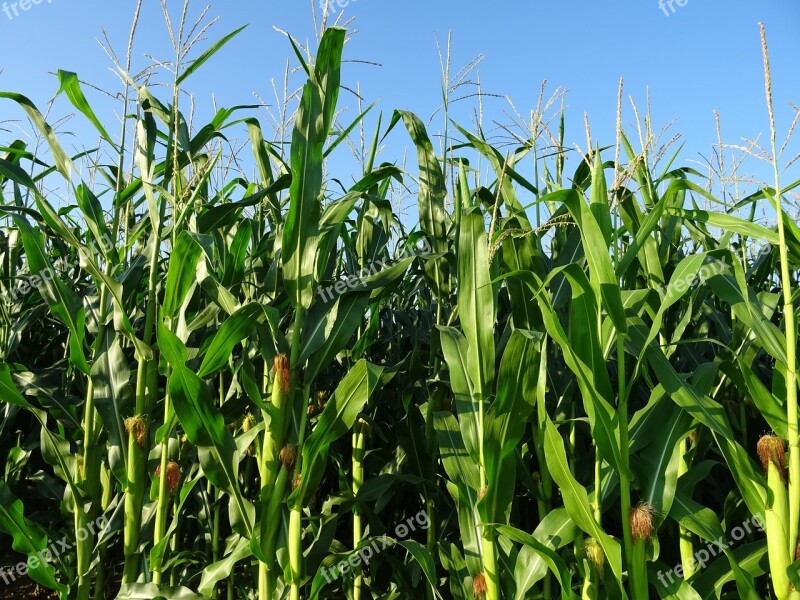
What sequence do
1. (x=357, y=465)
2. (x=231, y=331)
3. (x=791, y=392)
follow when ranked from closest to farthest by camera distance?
1. (x=791, y=392)
2. (x=231, y=331)
3. (x=357, y=465)

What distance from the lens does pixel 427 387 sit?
2764mm

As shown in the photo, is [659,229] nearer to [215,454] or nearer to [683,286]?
[683,286]

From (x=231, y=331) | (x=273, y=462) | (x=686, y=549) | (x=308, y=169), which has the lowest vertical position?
(x=686, y=549)

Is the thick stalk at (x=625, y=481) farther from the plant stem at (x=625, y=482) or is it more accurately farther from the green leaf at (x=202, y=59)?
the green leaf at (x=202, y=59)

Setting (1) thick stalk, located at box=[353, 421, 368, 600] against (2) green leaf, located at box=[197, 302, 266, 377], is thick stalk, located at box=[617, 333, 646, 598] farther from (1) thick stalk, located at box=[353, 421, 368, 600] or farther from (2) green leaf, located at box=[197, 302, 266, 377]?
(1) thick stalk, located at box=[353, 421, 368, 600]

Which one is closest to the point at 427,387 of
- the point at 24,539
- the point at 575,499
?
the point at 575,499

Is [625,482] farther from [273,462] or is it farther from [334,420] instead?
[273,462]

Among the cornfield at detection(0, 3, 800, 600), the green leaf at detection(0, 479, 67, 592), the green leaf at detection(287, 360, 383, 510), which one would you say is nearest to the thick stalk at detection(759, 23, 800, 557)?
the cornfield at detection(0, 3, 800, 600)

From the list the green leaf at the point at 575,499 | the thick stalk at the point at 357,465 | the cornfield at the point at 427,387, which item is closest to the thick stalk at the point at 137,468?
the cornfield at the point at 427,387

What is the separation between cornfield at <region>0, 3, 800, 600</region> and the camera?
6.15 feet

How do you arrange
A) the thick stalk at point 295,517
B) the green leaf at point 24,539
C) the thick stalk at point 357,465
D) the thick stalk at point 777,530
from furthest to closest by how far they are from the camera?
the thick stalk at point 357,465
the green leaf at point 24,539
the thick stalk at point 295,517
the thick stalk at point 777,530

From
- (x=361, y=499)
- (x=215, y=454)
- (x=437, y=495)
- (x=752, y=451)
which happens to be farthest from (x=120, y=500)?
(x=752, y=451)

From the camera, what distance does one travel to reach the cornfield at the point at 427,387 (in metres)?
1.87

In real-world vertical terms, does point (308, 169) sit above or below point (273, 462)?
above
